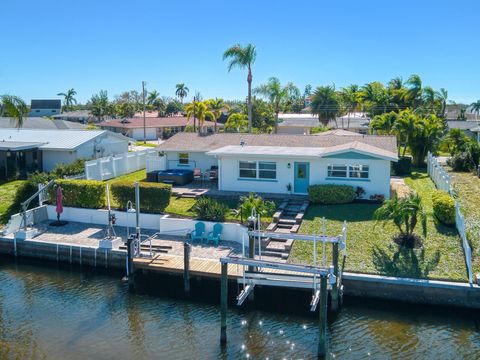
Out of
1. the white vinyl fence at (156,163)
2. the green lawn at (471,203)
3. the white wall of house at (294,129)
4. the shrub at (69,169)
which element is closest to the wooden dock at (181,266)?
the green lawn at (471,203)

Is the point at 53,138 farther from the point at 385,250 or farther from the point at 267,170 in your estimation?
the point at 385,250

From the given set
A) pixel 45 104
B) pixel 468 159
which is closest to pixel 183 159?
pixel 468 159

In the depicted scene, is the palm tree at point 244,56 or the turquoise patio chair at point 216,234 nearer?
the turquoise patio chair at point 216,234

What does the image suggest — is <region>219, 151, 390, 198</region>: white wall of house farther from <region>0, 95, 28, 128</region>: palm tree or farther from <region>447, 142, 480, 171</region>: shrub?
<region>0, 95, 28, 128</region>: palm tree

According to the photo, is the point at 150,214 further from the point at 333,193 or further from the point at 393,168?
the point at 393,168

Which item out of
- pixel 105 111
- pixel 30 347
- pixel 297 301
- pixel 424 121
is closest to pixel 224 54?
pixel 424 121

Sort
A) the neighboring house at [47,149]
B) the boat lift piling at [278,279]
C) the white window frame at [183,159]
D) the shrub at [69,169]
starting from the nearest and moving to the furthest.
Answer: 1. the boat lift piling at [278,279]
2. the shrub at [69,169]
3. the white window frame at [183,159]
4. the neighboring house at [47,149]

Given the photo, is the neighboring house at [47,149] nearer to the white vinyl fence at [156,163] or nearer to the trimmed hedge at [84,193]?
the white vinyl fence at [156,163]
